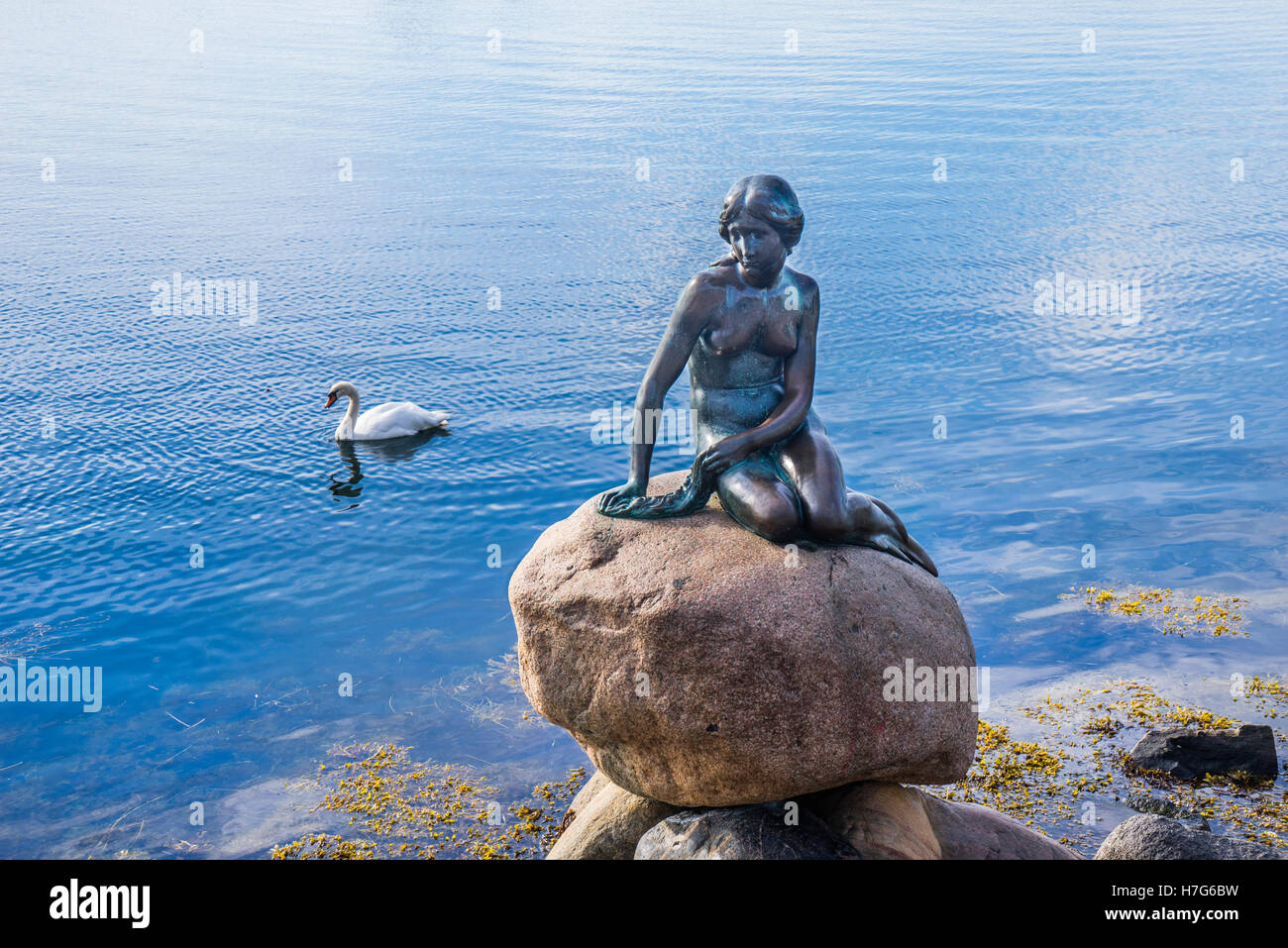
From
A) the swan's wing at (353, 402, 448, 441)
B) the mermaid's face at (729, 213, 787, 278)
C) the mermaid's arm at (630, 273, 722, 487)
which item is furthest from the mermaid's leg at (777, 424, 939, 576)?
the swan's wing at (353, 402, 448, 441)

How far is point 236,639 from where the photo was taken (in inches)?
635

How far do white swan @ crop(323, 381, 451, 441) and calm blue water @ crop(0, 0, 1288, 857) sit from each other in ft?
1.36

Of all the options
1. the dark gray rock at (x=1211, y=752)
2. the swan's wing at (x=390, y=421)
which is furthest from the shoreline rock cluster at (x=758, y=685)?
the swan's wing at (x=390, y=421)

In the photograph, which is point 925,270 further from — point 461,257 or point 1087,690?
point 1087,690

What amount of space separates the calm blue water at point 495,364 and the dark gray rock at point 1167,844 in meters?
4.28

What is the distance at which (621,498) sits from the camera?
10.4 m

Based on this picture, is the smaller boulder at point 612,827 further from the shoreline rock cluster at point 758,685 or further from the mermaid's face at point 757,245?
the mermaid's face at point 757,245

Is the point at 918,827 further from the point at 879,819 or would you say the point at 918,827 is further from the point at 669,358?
the point at 669,358

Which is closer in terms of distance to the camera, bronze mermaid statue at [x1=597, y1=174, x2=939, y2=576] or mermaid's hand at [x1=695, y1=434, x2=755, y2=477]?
bronze mermaid statue at [x1=597, y1=174, x2=939, y2=576]

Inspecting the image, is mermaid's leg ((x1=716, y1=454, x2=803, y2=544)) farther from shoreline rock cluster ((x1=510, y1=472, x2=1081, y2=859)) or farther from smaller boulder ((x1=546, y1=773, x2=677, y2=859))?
smaller boulder ((x1=546, y1=773, x2=677, y2=859))

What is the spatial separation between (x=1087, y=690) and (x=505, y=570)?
7.69 metres

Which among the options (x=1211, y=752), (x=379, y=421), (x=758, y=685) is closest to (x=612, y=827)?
(x=758, y=685)

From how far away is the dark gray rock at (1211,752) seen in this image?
12562mm

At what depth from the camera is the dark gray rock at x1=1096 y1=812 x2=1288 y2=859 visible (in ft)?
33.1
